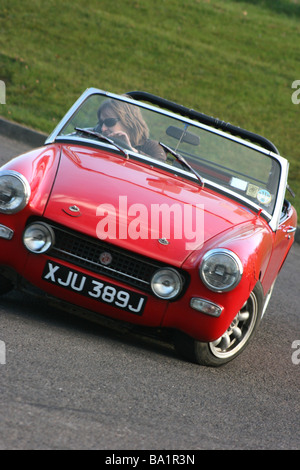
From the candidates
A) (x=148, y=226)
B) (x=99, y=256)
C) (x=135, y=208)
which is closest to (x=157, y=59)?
(x=135, y=208)

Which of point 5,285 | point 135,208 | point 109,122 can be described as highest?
point 109,122

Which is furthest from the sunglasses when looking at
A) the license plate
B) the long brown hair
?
the license plate

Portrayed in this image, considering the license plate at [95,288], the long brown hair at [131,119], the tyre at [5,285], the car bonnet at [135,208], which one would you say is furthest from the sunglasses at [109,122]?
the license plate at [95,288]

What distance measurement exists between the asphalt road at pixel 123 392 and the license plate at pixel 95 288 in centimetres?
28

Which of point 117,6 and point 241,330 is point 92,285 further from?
point 117,6

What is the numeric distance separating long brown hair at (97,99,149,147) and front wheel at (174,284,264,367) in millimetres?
1675

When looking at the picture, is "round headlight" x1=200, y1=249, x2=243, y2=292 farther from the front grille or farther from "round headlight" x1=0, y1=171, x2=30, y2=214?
"round headlight" x1=0, y1=171, x2=30, y2=214

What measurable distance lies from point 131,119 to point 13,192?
173 cm

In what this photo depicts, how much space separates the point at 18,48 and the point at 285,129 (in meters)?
5.79

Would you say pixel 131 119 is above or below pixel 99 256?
above

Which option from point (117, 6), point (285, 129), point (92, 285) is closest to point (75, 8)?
point (117, 6)

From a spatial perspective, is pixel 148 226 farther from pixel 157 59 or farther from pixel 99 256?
pixel 157 59

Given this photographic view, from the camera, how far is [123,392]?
3.66 meters

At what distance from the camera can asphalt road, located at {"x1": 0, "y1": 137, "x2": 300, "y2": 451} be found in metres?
3.07
